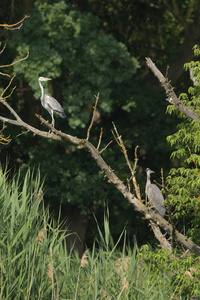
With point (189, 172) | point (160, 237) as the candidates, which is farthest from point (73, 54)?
point (160, 237)

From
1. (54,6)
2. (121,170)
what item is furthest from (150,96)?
(54,6)

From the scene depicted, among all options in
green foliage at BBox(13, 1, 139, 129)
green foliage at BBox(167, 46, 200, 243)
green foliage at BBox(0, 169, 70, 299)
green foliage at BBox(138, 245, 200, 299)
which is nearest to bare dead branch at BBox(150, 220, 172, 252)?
green foliage at BBox(138, 245, 200, 299)

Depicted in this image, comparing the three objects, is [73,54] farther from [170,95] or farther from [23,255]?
[23,255]

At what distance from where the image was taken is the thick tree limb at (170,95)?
7461mm

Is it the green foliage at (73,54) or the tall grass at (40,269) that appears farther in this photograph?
the green foliage at (73,54)

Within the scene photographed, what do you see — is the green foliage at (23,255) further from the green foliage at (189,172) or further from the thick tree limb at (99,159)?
the green foliage at (189,172)

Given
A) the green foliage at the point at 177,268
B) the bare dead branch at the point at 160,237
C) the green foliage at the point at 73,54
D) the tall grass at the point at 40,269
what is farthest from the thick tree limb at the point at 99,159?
the green foliage at the point at 73,54

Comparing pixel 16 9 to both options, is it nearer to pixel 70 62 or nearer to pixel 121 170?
pixel 70 62

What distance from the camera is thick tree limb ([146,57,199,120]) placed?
7461 millimetres

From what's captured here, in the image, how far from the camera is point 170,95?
7.54 metres

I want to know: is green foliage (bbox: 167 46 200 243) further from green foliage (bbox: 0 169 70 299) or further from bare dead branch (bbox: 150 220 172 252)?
green foliage (bbox: 0 169 70 299)

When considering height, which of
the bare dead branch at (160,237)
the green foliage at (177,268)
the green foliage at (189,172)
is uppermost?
the green foliage at (189,172)

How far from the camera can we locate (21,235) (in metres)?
6.86

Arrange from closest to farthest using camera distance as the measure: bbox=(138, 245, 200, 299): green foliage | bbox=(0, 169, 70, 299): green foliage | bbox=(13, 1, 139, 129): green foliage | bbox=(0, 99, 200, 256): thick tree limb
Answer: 1. bbox=(0, 169, 70, 299): green foliage
2. bbox=(0, 99, 200, 256): thick tree limb
3. bbox=(138, 245, 200, 299): green foliage
4. bbox=(13, 1, 139, 129): green foliage
